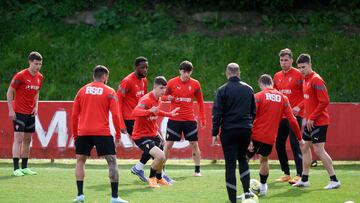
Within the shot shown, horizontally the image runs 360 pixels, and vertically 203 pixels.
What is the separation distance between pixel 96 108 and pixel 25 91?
4.51 m

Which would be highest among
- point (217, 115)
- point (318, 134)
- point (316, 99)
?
point (316, 99)

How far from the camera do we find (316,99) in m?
14.5

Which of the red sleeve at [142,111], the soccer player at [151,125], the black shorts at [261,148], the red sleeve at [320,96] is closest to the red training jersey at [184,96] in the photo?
the soccer player at [151,125]

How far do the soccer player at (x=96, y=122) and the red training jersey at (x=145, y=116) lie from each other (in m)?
1.64

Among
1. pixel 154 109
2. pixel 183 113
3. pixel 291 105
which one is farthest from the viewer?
pixel 183 113

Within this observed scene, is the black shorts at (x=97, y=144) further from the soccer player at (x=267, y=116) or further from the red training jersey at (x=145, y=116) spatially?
the soccer player at (x=267, y=116)

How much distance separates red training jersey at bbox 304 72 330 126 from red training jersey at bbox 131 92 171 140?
2.48 m

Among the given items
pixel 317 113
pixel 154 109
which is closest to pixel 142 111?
pixel 154 109

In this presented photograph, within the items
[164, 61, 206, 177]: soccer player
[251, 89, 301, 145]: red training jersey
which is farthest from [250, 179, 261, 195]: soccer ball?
[164, 61, 206, 177]: soccer player

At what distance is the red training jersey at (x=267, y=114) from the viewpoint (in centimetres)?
1345

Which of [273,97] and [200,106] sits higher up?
[273,97]

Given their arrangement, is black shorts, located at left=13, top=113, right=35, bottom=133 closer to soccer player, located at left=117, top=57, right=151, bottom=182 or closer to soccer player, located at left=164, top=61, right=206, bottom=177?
soccer player, located at left=117, top=57, right=151, bottom=182

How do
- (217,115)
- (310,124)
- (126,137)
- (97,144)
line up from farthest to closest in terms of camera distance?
1. (126,137)
2. (310,124)
3. (97,144)
4. (217,115)

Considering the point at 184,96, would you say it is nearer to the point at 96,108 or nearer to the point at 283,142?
the point at 283,142
